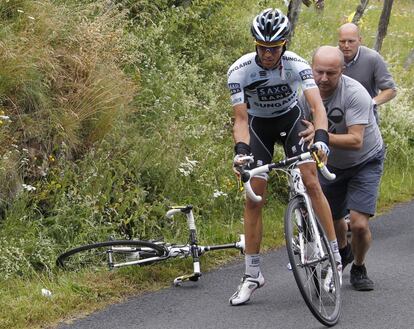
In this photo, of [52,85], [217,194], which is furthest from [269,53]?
[52,85]

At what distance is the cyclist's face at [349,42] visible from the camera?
351 inches

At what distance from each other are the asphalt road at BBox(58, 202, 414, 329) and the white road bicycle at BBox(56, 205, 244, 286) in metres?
0.25

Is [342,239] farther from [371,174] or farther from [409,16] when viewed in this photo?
[409,16]

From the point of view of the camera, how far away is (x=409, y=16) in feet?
83.0

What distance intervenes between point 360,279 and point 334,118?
127 cm

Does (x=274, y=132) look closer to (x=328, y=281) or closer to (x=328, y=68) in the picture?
(x=328, y=68)

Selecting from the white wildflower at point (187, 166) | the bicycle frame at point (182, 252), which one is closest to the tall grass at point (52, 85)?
the white wildflower at point (187, 166)

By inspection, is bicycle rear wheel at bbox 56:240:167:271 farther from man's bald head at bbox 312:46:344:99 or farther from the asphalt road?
man's bald head at bbox 312:46:344:99

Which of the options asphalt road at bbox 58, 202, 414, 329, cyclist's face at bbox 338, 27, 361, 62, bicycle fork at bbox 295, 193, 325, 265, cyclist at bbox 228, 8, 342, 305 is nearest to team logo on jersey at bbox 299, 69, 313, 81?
cyclist at bbox 228, 8, 342, 305

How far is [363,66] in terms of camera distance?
29.5 ft

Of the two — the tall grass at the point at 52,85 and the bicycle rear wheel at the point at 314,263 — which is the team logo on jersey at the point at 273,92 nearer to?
the bicycle rear wheel at the point at 314,263

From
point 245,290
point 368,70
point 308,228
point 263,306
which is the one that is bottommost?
point 263,306

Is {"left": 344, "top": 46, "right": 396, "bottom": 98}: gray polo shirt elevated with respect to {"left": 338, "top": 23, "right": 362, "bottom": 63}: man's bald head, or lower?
lower

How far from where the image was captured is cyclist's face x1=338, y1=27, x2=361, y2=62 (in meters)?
8.91
